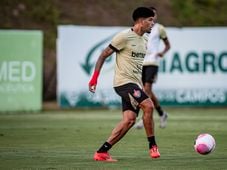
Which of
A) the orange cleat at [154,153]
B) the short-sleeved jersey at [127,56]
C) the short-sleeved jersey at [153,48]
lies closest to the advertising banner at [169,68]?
the short-sleeved jersey at [153,48]

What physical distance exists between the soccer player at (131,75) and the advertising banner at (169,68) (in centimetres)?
1403

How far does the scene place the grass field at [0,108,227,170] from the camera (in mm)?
12250

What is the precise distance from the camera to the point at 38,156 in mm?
13289

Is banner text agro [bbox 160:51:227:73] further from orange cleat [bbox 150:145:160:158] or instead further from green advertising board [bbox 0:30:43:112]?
orange cleat [bbox 150:145:160:158]

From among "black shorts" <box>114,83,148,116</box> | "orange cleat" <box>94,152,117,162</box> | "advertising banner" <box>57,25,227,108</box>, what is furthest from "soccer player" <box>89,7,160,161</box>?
"advertising banner" <box>57,25,227,108</box>

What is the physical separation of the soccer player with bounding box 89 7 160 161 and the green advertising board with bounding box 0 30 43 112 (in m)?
12.8

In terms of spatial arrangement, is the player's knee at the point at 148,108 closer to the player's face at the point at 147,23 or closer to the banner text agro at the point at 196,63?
the player's face at the point at 147,23

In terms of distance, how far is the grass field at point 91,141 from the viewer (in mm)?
12250

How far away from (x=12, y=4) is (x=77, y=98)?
9.85 m

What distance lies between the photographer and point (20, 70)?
85.8ft

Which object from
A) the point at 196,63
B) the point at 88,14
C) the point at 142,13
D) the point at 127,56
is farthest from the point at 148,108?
the point at 88,14

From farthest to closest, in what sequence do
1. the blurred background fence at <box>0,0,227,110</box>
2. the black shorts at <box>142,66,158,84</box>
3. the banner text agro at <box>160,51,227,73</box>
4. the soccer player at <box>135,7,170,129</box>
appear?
1. the blurred background fence at <box>0,0,227,110</box>
2. the banner text agro at <box>160,51,227,73</box>
3. the black shorts at <box>142,66,158,84</box>
4. the soccer player at <box>135,7,170,129</box>

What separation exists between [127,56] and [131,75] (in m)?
0.30

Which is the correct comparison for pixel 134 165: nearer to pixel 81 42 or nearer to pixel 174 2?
pixel 81 42
